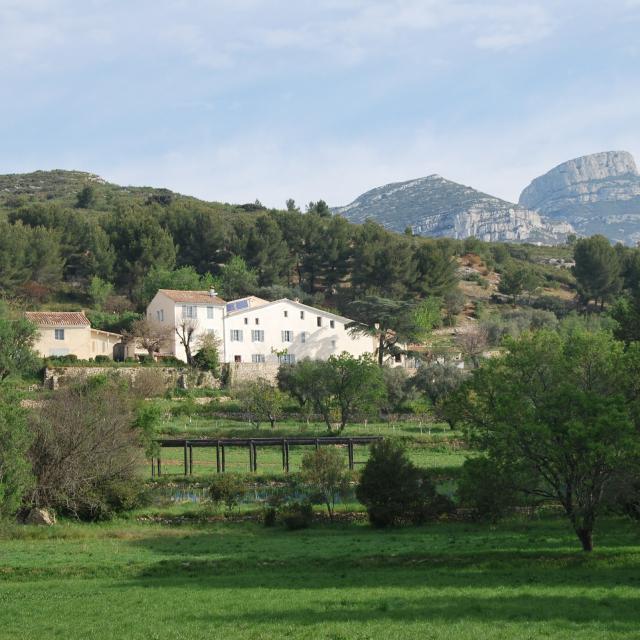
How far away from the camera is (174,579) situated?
72.9 feet

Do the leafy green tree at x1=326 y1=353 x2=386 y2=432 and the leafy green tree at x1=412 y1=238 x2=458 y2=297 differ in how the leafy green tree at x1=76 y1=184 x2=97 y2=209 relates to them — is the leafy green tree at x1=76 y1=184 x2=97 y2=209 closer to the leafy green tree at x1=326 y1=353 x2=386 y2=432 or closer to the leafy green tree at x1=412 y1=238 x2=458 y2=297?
the leafy green tree at x1=412 y1=238 x2=458 y2=297

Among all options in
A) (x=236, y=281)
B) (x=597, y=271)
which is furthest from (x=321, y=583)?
(x=597, y=271)

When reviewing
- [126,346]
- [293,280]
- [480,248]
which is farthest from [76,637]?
[480,248]

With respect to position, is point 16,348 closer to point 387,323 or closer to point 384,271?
point 387,323

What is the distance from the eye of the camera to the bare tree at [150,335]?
68000mm

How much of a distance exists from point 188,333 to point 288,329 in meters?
8.52

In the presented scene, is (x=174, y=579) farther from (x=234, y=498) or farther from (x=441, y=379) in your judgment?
(x=441, y=379)

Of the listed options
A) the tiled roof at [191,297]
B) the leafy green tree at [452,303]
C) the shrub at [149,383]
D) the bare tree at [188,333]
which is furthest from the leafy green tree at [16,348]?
the leafy green tree at [452,303]

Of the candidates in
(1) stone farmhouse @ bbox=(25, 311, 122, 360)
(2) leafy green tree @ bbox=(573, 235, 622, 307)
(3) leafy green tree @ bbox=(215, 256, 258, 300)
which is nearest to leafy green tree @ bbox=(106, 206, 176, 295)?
(3) leafy green tree @ bbox=(215, 256, 258, 300)

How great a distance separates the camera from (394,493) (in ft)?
102

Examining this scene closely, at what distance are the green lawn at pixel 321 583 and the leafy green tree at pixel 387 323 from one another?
136 feet

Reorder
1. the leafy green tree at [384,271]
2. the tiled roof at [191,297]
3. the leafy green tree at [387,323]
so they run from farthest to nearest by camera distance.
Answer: the leafy green tree at [384,271] → the leafy green tree at [387,323] → the tiled roof at [191,297]

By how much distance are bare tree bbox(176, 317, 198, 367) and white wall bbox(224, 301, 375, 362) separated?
2.83 m

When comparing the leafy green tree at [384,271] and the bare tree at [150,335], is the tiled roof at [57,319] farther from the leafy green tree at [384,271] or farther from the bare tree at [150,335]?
the leafy green tree at [384,271]
